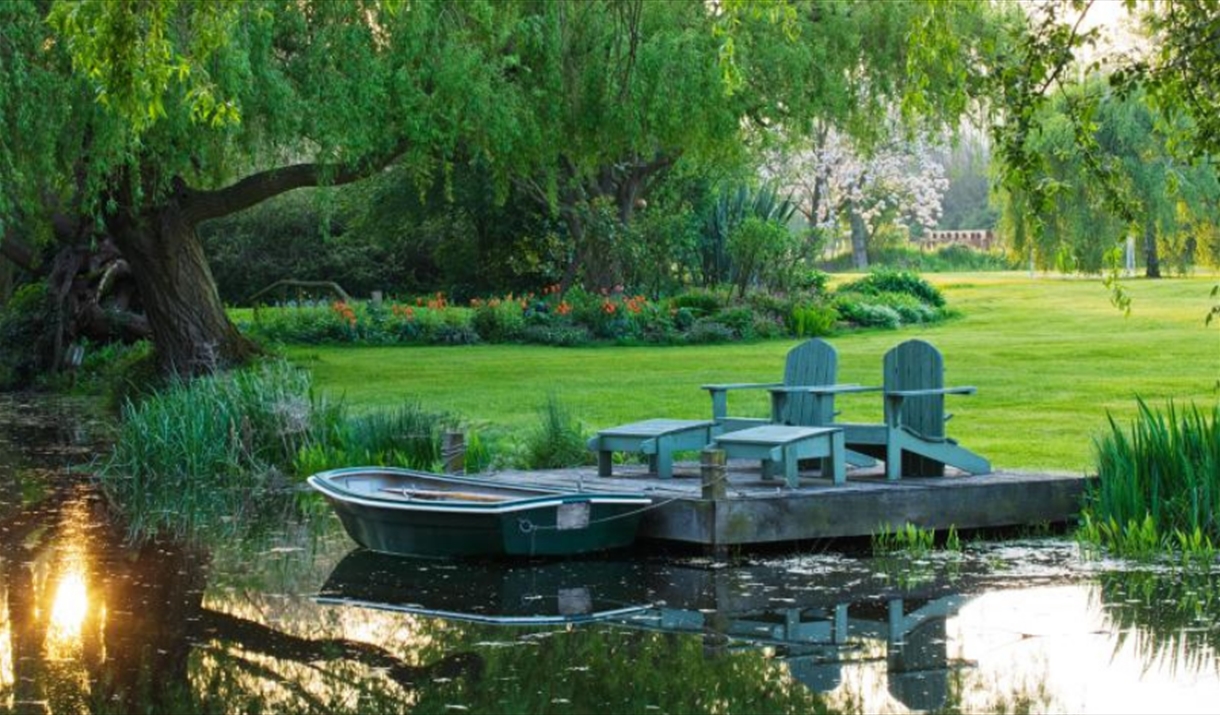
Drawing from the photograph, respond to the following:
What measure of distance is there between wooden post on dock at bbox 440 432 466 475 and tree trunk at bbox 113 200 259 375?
948 cm

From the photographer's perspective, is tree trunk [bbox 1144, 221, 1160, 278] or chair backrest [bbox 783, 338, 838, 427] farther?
tree trunk [bbox 1144, 221, 1160, 278]

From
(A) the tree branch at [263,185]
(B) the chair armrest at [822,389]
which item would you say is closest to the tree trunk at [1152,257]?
(A) the tree branch at [263,185]

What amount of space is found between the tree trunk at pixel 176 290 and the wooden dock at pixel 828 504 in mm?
11265

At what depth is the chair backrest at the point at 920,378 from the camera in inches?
535

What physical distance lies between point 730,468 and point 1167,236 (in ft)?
105

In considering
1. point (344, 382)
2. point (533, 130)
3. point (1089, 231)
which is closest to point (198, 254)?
point (344, 382)

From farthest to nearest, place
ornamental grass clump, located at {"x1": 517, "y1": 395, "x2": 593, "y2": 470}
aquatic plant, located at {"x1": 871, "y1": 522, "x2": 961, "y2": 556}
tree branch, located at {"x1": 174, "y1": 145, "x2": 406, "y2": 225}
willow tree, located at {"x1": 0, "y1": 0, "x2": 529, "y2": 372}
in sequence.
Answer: tree branch, located at {"x1": 174, "y1": 145, "x2": 406, "y2": 225}
willow tree, located at {"x1": 0, "y1": 0, "x2": 529, "y2": 372}
ornamental grass clump, located at {"x1": 517, "y1": 395, "x2": 593, "y2": 470}
aquatic plant, located at {"x1": 871, "y1": 522, "x2": 961, "y2": 556}

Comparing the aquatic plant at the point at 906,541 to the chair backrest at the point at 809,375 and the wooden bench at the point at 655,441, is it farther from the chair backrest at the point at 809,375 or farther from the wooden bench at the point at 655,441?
the wooden bench at the point at 655,441

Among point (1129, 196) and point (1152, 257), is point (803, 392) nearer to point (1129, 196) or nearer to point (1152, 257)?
point (1129, 196)

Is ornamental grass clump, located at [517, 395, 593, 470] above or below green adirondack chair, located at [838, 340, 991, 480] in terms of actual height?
below

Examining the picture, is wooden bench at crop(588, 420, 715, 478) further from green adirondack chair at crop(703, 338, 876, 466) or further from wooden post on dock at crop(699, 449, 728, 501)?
wooden post on dock at crop(699, 449, 728, 501)

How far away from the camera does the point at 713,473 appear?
12344 millimetres

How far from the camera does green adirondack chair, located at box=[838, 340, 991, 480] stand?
13.5 meters

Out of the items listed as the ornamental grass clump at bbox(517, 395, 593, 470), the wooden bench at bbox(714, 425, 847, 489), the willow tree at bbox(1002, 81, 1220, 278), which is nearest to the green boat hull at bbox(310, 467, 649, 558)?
the wooden bench at bbox(714, 425, 847, 489)
